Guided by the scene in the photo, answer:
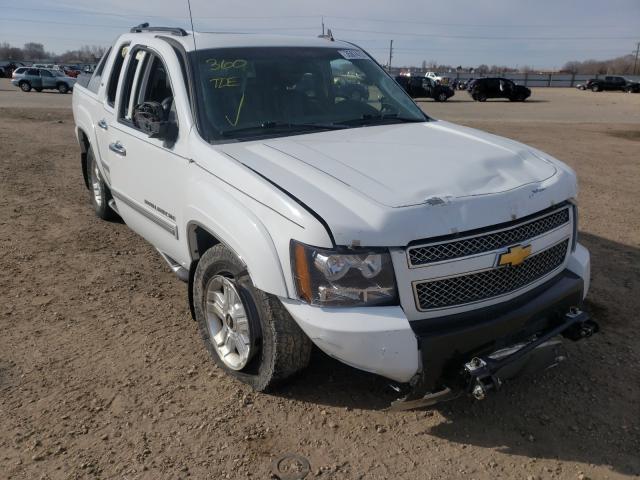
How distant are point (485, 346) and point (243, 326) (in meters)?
1.31

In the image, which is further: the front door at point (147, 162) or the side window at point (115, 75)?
the side window at point (115, 75)

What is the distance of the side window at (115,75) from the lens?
4.99m

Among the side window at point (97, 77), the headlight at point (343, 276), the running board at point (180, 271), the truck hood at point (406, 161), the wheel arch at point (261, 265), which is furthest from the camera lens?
the side window at point (97, 77)

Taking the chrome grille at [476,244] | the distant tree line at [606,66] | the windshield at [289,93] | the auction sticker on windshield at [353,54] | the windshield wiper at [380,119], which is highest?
the auction sticker on windshield at [353,54]

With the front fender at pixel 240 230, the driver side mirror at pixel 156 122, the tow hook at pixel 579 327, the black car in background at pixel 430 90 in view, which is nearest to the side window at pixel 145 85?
the driver side mirror at pixel 156 122

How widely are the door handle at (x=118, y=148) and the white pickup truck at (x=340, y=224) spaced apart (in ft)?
0.72

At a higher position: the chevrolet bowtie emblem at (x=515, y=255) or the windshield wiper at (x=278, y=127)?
the windshield wiper at (x=278, y=127)

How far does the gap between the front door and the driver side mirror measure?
4cm

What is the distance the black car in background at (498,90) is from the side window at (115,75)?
32.3m

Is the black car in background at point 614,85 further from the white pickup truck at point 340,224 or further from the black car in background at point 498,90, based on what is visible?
the white pickup truck at point 340,224

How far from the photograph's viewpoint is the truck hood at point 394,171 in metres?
2.71

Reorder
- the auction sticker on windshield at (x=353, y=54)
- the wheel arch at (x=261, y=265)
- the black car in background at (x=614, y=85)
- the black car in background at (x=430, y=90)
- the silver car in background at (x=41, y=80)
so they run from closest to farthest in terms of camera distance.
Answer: the wheel arch at (x=261, y=265)
the auction sticker on windshield at (x=353, y=54)
the black car in background at (x=430, y=90)
the silver car in background at (x=41, y=80)
the black car in background at (x=614, y=85)

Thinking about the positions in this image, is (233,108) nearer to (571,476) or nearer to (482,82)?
(571,476)

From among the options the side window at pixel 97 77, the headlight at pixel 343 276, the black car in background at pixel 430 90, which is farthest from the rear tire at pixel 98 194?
the black car in background at pixel 430 90
